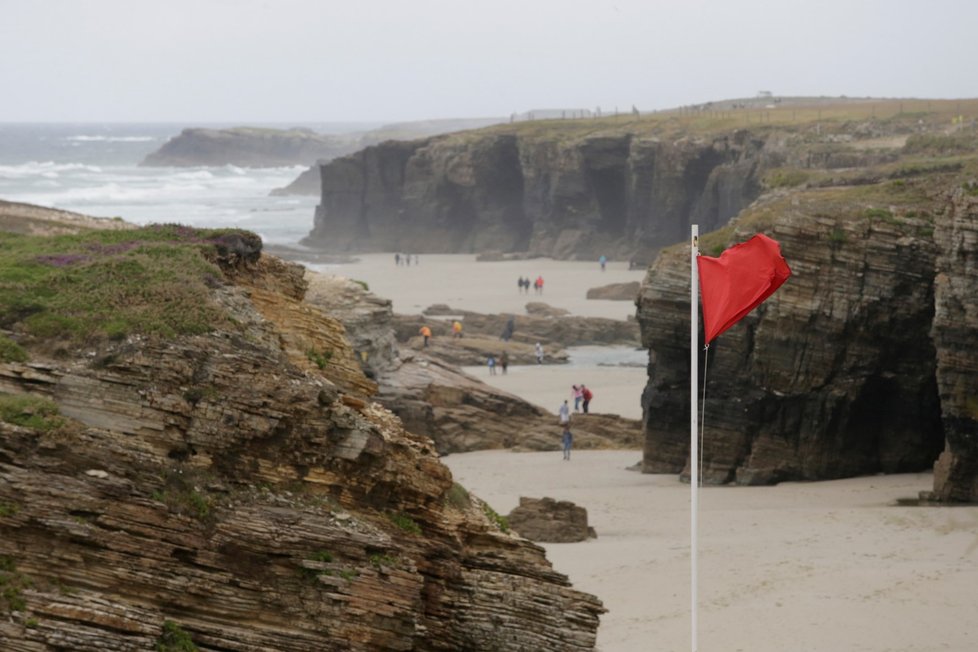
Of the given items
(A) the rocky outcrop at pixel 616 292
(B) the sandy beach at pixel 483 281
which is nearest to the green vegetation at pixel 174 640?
(B) the sandy beach at pixel 483 281

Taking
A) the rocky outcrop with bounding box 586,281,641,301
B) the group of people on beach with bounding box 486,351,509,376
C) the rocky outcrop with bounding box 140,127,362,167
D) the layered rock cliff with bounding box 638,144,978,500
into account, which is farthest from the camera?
the rocky outcrop with bounding box 140,127,362,167

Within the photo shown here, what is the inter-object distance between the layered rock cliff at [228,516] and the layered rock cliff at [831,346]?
48.2ft

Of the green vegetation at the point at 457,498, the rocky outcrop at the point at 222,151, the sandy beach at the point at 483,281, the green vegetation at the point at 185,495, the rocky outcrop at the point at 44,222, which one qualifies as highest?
the rocky outcrop at the point at 222,151

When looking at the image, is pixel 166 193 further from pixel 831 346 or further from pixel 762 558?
pixel 762 558

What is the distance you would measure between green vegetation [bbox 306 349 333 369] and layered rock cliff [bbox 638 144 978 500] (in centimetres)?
1382

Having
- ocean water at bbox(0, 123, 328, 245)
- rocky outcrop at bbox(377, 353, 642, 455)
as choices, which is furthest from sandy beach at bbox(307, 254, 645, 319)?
rocky outcrop at bbox(377, 353, 642, 455)

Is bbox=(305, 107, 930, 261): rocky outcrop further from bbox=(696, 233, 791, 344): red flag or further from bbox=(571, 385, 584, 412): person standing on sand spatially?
bbox=(696, 233, 791, 344): red flag

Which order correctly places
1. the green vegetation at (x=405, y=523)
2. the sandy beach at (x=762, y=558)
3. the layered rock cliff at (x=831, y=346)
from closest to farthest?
1. the green vegetation at (x=405, y=523)
2. the sandy beach at (x=762, y=558)
3. the layered rock cliff at (x=831, y=346)

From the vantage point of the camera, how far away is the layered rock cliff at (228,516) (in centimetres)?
1355

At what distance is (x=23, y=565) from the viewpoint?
526 inches

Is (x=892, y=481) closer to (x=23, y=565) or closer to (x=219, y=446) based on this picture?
(x=219, y=446)

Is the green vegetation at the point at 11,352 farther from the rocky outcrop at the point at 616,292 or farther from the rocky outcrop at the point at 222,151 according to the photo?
the rocky outcrop at the point at 222,151

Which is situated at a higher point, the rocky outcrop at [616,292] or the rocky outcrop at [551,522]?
the rocky outcrop at [616,292]

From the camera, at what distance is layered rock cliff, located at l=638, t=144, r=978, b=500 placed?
3008 cm
